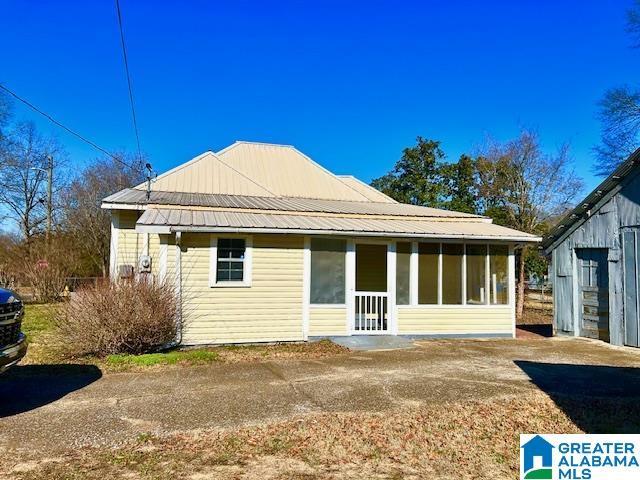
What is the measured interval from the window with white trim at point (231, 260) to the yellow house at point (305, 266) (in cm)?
2

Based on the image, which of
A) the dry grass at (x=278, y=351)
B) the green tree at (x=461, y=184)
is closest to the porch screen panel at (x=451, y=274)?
the dry grass at (x=278, y=351)

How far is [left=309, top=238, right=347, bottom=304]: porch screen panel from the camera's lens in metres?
10.8

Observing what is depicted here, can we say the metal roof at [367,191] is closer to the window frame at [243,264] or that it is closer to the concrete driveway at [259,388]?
the window frame at [243,264]

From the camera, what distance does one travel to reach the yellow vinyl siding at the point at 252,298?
9.88m

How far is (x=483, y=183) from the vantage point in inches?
877

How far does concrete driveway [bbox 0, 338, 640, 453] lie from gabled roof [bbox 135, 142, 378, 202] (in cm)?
813

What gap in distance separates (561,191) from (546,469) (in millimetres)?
19015

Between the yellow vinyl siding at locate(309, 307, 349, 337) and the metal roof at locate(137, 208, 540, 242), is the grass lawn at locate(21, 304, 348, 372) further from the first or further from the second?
the metal roof at locate(137, 208, 540, 242)

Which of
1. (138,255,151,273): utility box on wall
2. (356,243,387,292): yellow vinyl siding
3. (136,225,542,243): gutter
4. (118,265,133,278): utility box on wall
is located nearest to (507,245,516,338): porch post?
(136,225,542,243): gutter

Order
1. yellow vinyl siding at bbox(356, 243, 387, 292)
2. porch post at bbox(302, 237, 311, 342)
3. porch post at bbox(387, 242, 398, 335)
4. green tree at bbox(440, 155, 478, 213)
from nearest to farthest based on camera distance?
porch post at bbox(302, 237, 311, 342), porch post at bbox(387, 242, 398, 335), yellow vinyl siding at bbox(356, 243, 387, 292), green tree at bbox(440, 155, 478, 213)

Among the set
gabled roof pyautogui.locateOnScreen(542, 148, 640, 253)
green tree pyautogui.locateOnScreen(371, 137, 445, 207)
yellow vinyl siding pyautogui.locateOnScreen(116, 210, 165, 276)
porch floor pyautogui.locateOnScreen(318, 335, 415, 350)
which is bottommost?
porch floor pyautogui.locateOnScreen(318, 335, 415, 350)

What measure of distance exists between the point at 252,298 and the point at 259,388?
389 cm

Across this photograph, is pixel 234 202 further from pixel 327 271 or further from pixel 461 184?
pixel 461 184

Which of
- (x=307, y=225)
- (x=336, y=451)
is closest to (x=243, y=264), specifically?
(x=307, y=225)
